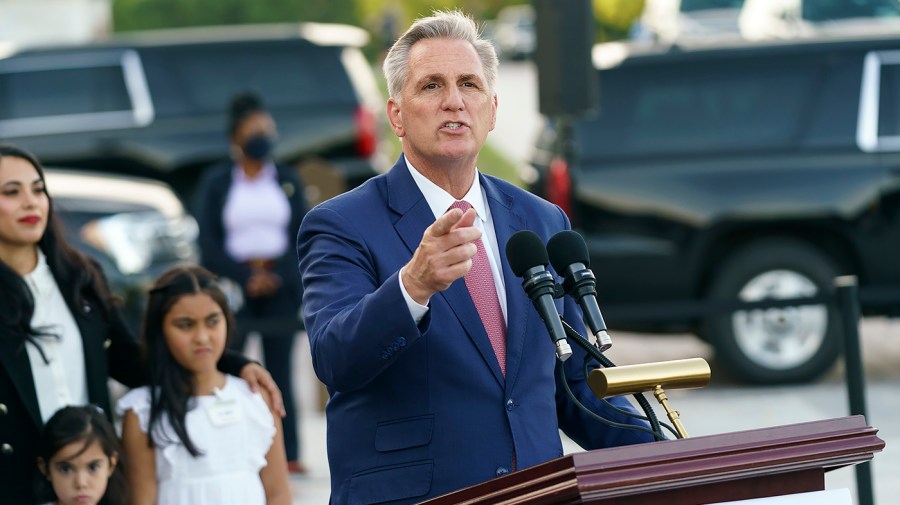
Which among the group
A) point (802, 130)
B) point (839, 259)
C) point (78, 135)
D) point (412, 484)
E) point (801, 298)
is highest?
point (78, 135)

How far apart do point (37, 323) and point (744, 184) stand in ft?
19.7

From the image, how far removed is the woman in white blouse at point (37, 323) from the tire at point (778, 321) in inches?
224

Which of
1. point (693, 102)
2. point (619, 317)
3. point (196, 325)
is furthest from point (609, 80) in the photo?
point (196, 325)

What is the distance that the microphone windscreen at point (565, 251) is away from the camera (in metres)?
3.10

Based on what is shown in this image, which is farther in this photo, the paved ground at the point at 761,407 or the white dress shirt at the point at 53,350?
the paved ground at the point at 761,407

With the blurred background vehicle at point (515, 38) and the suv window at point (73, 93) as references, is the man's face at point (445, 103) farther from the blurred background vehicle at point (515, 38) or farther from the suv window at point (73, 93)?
the blurred background vehicle at point (515, 38)

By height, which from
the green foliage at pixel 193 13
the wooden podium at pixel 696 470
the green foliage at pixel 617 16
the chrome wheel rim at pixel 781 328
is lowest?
the wooden podium at pixel 696 470

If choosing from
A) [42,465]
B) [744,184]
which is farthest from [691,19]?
[42,465]

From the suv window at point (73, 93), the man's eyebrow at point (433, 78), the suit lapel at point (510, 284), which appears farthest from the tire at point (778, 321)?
the man's eyebrow at point (433, 78)

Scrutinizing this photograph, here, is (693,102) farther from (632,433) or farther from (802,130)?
(632,433)

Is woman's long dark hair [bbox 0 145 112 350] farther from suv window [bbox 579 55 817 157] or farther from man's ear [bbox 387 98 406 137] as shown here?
suv window [bbox 579 55 817 157]

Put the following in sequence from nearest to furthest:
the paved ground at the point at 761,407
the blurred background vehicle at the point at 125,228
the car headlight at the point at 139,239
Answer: the paved ground at the point at 761,407 < the blurred background vehicle at the point at 125,228 < the car headlight at the point at 139,239

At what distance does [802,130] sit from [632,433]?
6995mm

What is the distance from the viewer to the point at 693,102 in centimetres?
1012
